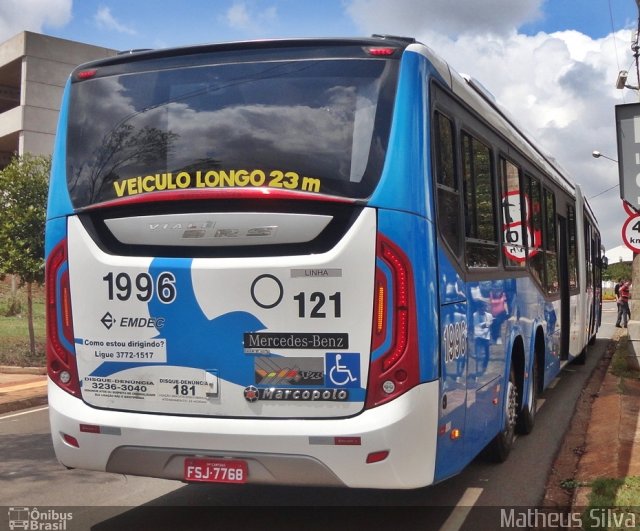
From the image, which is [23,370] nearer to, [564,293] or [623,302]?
[564,293]

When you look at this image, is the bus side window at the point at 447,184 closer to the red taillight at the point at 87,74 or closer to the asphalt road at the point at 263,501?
the asphalt road at the point at 263,501

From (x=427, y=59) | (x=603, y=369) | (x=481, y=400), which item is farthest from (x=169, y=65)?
(x=603, y=369)

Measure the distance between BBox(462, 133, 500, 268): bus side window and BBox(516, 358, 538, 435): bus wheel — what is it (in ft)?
7.70

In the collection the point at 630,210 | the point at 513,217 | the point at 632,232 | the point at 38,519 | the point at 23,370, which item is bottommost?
the point at 38,519

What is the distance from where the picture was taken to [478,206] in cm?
621

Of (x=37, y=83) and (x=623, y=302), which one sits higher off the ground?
(x=37, y=83)

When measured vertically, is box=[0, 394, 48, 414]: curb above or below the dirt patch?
above

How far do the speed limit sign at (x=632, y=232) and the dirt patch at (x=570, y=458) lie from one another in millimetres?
2308

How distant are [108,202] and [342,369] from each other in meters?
1.89

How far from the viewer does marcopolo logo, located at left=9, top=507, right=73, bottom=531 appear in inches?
224

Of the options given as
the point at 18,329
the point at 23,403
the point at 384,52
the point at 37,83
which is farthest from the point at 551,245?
the point at 37,83

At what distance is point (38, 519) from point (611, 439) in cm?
538

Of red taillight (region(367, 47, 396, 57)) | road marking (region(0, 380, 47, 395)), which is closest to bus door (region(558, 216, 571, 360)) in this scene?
red taillight (region(367, 47, 396, 57))

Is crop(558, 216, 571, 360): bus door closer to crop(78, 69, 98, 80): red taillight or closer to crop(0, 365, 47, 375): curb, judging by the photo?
crop(78, 69, 98, 80): red taillight
